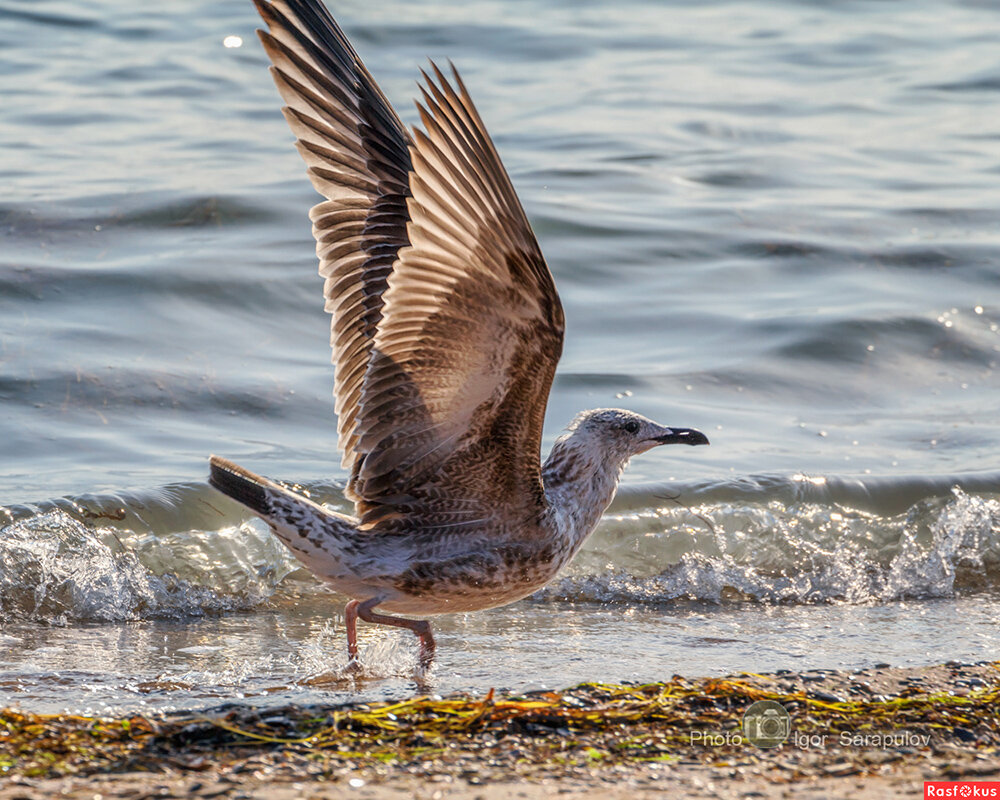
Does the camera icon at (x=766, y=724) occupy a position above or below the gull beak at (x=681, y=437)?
below

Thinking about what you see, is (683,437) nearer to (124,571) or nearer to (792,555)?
(792,555)

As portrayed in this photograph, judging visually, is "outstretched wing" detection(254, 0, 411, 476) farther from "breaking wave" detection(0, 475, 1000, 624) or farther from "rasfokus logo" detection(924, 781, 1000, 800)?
"rasfokus logo" detection(924, 781, 1000, 800)

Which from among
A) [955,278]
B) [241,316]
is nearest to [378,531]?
[241,316]

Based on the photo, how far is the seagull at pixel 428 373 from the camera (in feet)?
14.1

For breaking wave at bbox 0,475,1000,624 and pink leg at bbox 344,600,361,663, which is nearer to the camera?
pink leg at bbox 344,600,361,663

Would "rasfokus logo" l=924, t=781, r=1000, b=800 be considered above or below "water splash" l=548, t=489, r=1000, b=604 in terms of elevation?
below

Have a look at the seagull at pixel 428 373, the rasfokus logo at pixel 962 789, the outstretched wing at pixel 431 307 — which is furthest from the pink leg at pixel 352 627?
the rasfokus logo at pixel 962 789

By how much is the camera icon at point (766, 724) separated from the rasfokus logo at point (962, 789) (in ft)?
1.65

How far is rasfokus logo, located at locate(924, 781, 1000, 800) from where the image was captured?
356 cm

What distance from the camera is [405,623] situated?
200 inches

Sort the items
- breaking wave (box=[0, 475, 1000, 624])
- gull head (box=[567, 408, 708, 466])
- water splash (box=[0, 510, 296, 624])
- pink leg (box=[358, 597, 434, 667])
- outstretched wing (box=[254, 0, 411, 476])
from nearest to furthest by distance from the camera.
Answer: pink leg (box=[358, 597, 434, 667]) → outstretched wing (box=[254, 0, 411, 476]) → gull head (box=[567, 408, 708, 466]) → water splash (box=[0, 510, 296, 624]) → breaking wave (box=[0, 475, 1000, 624])

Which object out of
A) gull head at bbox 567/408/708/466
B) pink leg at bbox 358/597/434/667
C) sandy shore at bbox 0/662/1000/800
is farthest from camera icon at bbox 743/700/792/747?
gull head at bbox 567/408/708/466

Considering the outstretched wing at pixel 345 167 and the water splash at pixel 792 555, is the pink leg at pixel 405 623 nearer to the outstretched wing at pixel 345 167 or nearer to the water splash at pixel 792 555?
the outstretched wing at pixel 345 167

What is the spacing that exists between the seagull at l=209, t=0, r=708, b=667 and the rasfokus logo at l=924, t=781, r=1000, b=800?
65.6 inches
